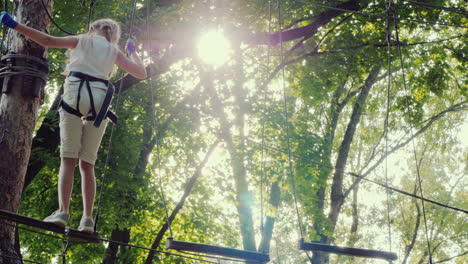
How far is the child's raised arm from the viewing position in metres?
2.95

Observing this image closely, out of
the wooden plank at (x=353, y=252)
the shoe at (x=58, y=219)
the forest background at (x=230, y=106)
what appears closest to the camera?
the shoe at (x=58, y=219)

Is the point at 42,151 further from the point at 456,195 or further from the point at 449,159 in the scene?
the point at 456,195

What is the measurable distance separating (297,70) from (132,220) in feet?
15.0

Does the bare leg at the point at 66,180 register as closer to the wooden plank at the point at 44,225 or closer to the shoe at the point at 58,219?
the shoe at the point at 58,219

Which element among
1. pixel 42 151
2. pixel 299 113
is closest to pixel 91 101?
pixel 42 151

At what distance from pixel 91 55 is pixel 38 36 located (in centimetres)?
36

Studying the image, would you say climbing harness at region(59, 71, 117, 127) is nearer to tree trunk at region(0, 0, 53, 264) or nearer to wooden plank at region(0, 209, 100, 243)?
tree trunk at region(0, 0, 53, 264)

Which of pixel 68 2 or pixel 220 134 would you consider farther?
pixel 220 134

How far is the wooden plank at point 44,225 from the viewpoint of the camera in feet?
9.03

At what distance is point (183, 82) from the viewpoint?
10219 millimetres

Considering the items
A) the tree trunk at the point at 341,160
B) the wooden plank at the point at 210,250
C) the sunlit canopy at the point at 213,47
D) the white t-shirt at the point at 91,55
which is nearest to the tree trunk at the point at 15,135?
the white t-shirt at the point at 91,55

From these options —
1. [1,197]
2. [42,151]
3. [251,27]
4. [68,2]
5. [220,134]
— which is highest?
[251,27]

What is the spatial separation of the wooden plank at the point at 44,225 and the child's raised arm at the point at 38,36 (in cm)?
111

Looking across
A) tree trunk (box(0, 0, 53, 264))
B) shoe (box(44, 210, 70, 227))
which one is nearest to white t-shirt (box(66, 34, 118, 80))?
tree trunk (box(0, 0, 53, 264))
